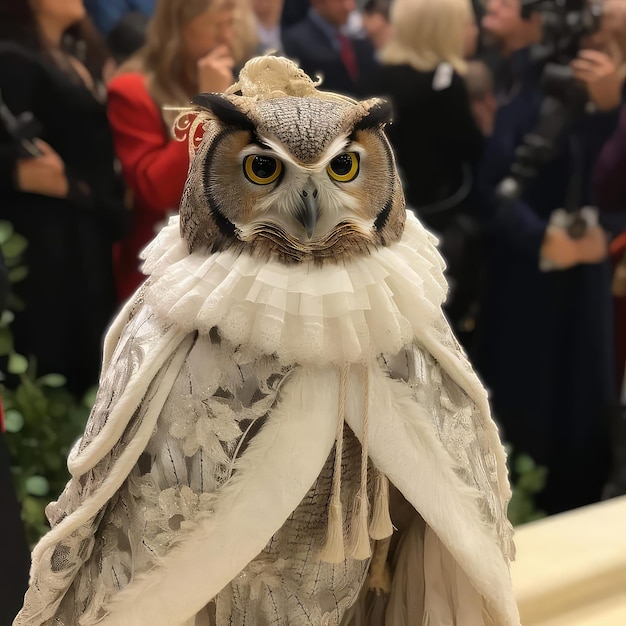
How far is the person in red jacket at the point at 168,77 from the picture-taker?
113cm

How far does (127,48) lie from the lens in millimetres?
1135

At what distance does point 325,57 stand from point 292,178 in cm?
81

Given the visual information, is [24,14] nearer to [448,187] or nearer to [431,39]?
[431,39]

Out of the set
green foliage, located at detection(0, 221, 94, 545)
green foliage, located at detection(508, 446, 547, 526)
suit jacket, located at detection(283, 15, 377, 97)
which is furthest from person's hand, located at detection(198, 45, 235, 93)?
green foliage, located at detection(508, 446, 547, 526)

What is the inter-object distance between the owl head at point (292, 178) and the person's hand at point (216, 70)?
0.61m

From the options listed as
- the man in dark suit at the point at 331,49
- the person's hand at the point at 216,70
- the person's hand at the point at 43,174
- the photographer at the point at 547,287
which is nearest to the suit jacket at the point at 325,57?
the man in dark suit at the point at 331,49

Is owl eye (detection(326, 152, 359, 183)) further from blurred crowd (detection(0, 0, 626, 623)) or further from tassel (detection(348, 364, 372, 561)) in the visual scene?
blurred crowd (detection(0, 0, 626, 623))

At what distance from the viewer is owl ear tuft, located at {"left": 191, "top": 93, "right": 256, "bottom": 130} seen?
20.0 inches

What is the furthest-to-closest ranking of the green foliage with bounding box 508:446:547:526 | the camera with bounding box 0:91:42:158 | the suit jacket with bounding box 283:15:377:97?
the green foliage with bounding box 508:446:547:526 < the suit jacket with bounding box 283:15:377:97 < the camera with bounding box 0:91:42:158

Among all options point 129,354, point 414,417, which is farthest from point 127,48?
point 414,417

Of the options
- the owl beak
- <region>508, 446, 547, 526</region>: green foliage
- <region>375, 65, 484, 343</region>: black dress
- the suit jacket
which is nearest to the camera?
the owl beak

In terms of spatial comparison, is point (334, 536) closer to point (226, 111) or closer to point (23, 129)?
point (226, 111)

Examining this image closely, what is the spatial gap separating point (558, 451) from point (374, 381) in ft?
4.03

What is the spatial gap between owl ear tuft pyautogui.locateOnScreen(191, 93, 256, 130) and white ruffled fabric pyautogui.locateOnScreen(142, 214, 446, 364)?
92mm
